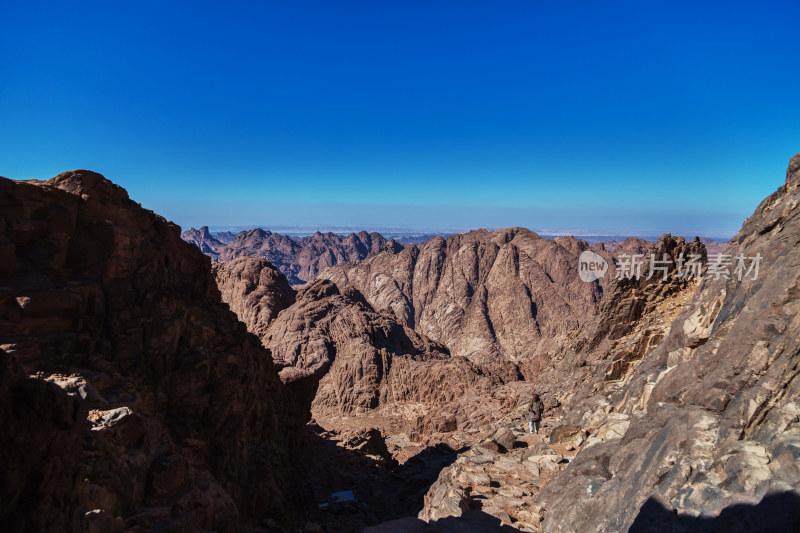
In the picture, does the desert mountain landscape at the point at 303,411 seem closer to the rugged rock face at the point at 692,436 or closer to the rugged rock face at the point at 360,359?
the rugged rock face at the point at 692,436

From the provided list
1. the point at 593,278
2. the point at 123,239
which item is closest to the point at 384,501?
the point at 123,239

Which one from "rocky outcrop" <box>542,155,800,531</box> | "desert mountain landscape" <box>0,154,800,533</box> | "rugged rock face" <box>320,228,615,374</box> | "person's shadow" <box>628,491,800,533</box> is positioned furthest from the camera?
"rugged rock face" <box>320,228,615,374</box>

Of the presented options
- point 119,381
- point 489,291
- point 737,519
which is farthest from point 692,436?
point 489,291

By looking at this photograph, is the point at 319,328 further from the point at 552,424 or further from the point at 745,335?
the point at 745,335

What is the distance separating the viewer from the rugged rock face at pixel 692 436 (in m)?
7.80

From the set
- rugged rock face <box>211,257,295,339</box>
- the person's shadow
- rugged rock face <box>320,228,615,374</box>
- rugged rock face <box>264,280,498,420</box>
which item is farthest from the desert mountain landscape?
rugged rock face <box>320,228,615,374</box>

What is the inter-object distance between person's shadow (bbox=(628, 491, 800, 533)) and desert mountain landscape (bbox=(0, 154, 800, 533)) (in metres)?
0.04

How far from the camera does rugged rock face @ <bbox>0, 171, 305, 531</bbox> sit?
5.76m

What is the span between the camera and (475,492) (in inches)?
621

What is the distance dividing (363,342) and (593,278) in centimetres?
8017

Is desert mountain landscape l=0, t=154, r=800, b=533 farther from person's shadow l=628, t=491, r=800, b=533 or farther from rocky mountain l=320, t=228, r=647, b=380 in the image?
Result: rocky mountain l=320, t=228, r=647, b=380

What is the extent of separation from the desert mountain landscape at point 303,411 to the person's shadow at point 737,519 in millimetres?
36

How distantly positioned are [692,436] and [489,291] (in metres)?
109

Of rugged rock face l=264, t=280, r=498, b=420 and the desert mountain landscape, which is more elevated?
the desert mountain landscape
